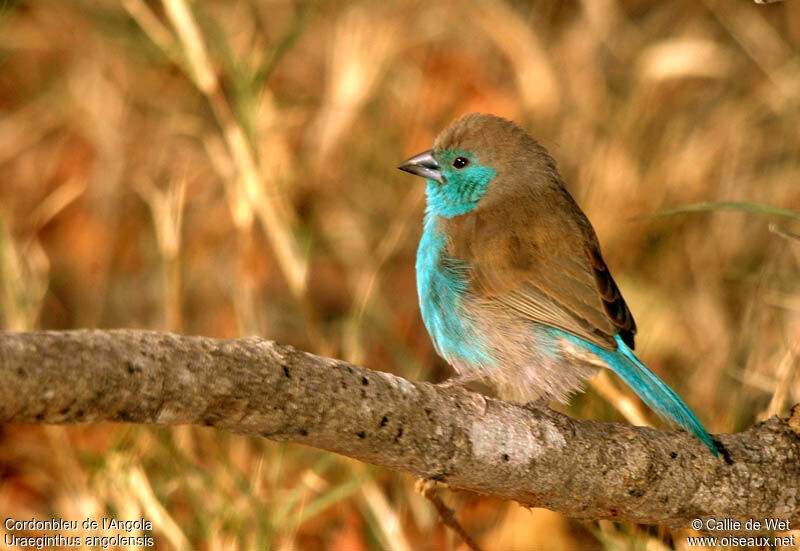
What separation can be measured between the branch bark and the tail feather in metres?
0.04

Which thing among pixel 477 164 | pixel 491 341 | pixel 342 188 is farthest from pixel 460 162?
pixel 342 188

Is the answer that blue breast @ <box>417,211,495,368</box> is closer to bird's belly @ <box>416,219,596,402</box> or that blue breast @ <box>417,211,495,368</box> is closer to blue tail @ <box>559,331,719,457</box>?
bird's belly @ <box>416,219,596,402</box>

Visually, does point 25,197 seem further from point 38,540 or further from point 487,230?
point 487,230

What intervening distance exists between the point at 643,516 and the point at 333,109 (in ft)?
11.6

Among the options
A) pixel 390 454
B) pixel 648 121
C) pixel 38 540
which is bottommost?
pixel 38 540

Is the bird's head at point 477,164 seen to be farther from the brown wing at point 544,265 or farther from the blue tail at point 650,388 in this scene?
the blue tail at point 650,388

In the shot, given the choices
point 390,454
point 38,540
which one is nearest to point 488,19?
point 38,540

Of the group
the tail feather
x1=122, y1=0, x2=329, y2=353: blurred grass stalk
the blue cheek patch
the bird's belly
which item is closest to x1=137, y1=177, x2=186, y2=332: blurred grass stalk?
x1=122, y1=0, x2=329, y2=353: blurred grass stalk

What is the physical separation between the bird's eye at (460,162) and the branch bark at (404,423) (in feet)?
4.21

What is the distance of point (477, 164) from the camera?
3803 millimetres

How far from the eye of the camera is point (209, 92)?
4.27 meters

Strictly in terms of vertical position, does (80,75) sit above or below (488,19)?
below

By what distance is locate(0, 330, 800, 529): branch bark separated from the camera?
1.91m

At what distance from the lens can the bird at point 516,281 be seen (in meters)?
3.18
